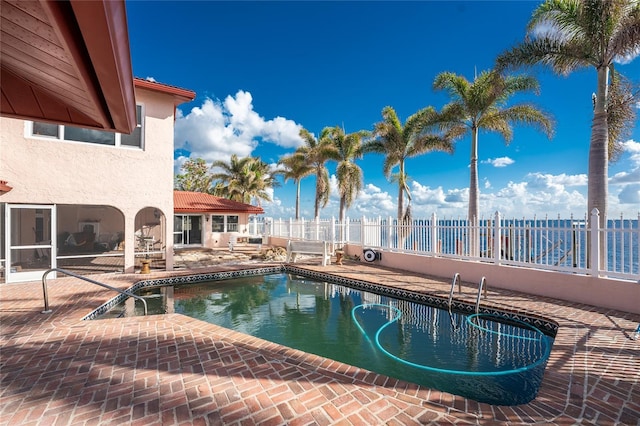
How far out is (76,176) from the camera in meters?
9.36

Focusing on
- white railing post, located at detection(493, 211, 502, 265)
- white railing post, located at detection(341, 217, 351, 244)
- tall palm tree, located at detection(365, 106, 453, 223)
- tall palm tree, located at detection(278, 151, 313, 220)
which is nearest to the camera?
white railing post, located at detection(493, 211, 502, 265)

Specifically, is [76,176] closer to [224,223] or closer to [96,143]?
[96,143]

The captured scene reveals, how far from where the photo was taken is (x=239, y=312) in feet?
24.8

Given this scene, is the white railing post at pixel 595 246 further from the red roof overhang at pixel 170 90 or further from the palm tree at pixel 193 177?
the palm tree at pixel 193 177

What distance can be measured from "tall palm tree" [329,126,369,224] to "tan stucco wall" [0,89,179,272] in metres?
12.8

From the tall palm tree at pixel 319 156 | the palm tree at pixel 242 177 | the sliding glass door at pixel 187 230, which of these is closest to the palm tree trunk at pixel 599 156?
the tall palm tree at pixel 319 156

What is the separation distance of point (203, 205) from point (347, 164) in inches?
409

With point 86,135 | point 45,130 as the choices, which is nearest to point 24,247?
point 45,130

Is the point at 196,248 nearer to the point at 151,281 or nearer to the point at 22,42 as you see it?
the point at 151,281

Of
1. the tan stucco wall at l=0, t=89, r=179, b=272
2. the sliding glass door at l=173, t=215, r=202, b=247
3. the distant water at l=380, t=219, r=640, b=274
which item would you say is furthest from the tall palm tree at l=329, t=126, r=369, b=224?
the tan stucco wall at l=0, t=89, r=179, b=272

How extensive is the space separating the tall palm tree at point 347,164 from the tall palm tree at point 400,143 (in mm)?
1843

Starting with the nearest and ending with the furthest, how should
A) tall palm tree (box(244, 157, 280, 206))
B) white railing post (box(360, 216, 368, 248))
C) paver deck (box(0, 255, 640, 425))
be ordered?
paver deck (box(0, 255, 640, 425)) < white railing post (box(360, 216, 368, 248)) < tall palm tree (box(244, 157, 280, 206))

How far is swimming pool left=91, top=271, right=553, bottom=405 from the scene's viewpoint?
14.5 ft

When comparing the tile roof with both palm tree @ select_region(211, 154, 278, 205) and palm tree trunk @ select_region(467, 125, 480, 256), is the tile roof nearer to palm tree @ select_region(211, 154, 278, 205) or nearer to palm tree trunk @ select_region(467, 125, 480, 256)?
palm tree @ select_region(211, 154, 278, 205)
